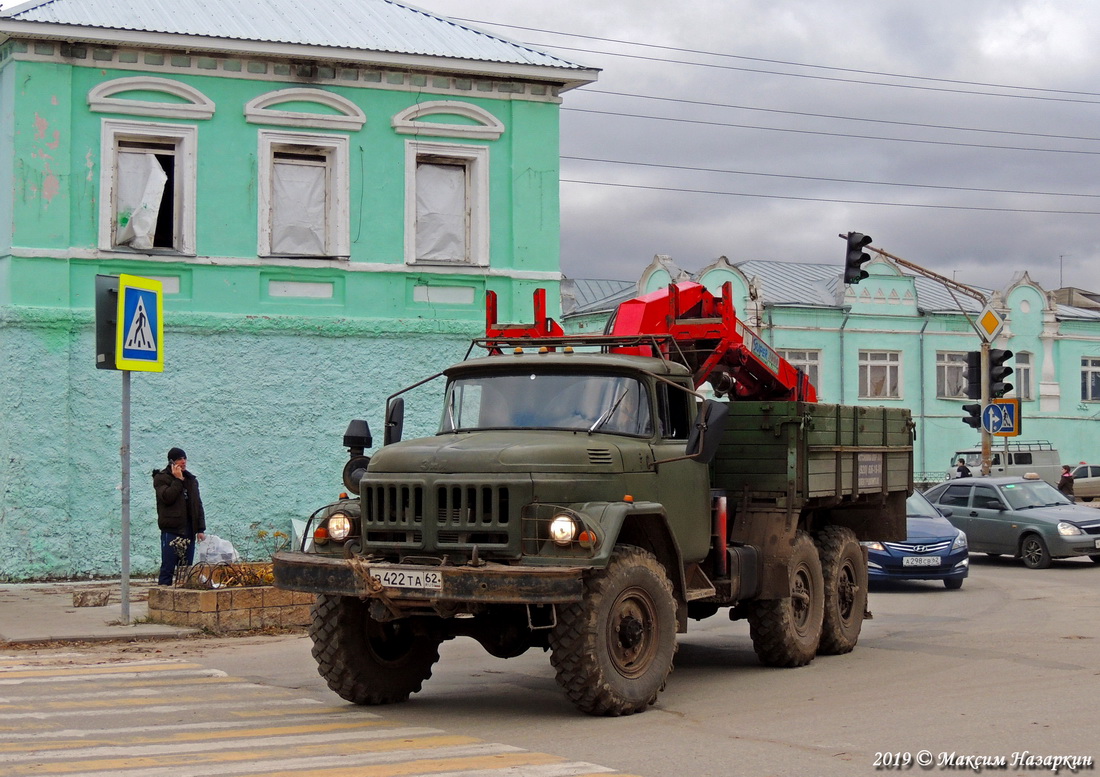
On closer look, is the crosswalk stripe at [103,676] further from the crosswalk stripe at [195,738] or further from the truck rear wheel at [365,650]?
the crosswalk stripe at [195,738]

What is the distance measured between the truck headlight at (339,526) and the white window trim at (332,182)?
10724mm

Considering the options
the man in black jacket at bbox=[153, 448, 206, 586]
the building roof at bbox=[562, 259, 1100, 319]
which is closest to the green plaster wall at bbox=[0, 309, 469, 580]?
the man in black jacket at bbox=[153, 448, 206, 586]

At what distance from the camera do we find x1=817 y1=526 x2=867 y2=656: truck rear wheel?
12.6 metres

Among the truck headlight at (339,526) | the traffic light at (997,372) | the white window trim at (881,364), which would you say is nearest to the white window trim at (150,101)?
the truck headlight at (339,526)

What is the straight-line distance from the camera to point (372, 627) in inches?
390

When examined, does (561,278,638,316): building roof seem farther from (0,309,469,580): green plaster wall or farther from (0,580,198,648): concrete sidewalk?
(0,580,198,648): concrete sidewalk

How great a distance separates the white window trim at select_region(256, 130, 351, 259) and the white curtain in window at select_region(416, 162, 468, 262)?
110 centimetres

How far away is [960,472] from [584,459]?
1131 inches

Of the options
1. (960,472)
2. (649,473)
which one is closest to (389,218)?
(649,473)

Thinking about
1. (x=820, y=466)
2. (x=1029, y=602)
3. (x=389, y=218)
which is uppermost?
(x=389, y=218)

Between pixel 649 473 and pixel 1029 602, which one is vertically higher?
pixel 649 473

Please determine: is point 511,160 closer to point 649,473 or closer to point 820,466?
point 820,466

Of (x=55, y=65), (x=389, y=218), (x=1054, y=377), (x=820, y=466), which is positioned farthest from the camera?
(x=1054, y=377)

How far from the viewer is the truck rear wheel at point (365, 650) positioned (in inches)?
381
